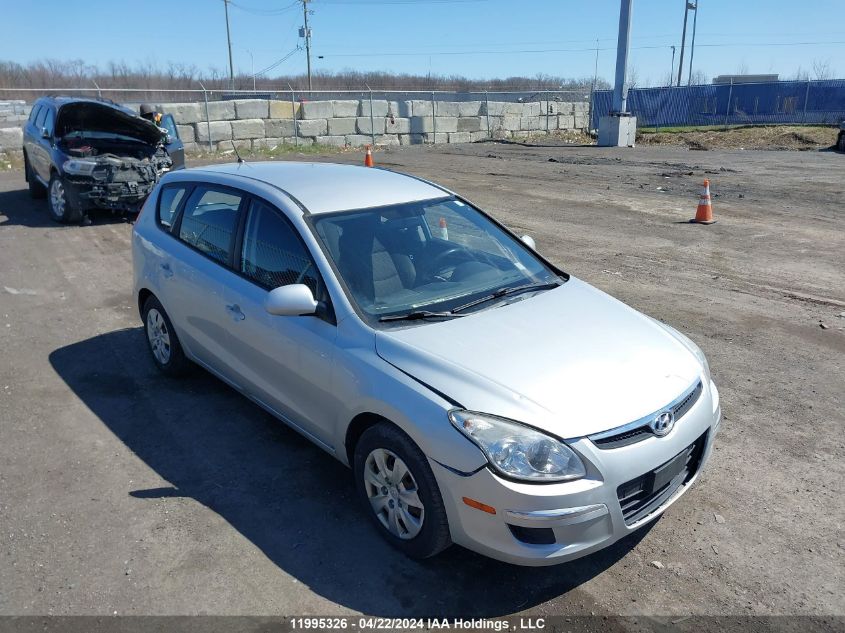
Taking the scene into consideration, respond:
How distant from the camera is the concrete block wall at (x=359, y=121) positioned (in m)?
23.7

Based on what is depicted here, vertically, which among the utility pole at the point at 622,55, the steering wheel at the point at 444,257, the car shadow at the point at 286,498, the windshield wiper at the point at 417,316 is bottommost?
the car shadow at the point at 286,498

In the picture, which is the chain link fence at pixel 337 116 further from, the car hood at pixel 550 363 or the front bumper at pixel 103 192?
the car hood at pixel 550 363

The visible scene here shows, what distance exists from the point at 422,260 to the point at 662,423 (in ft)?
5.67

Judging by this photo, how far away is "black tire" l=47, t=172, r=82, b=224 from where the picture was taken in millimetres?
11625

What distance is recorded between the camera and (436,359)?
345 centimetres

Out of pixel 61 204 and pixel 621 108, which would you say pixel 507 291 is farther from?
pixel 621 108

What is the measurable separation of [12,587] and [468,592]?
217cm

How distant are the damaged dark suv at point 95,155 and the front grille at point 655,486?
34.3 feet

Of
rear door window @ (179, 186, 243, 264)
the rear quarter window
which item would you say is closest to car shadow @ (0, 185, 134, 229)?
the rear quarter window

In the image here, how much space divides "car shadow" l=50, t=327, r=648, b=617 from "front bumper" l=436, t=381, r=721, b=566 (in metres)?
0.33

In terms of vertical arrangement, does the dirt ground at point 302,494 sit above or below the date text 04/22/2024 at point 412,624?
above

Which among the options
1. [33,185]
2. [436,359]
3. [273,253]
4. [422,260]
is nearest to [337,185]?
[273,253]

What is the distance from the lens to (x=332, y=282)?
3939mm

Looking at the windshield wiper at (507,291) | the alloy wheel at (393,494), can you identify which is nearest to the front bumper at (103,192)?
the windshield wiper at (507,291)
